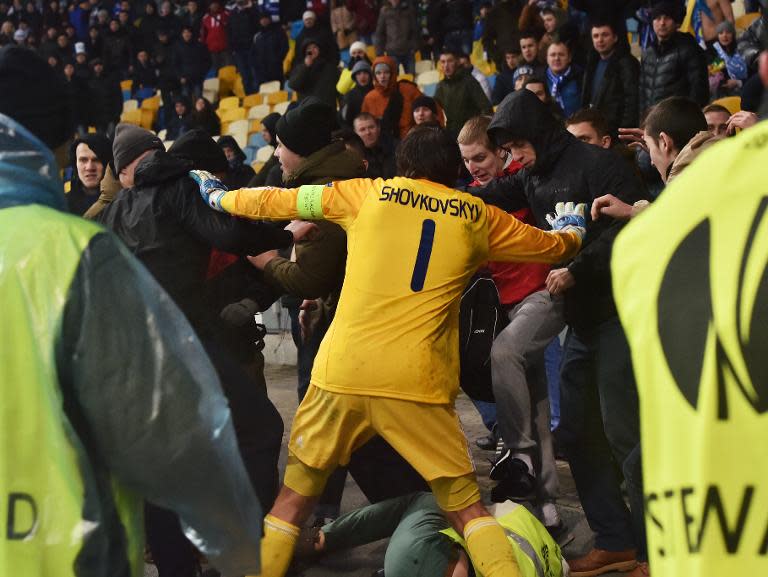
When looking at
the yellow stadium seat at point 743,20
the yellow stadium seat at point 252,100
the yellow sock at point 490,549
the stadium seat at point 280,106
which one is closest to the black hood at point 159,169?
the yellow sock at point 490,549

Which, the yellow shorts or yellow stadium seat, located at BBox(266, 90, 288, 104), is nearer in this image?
the yellow shorts

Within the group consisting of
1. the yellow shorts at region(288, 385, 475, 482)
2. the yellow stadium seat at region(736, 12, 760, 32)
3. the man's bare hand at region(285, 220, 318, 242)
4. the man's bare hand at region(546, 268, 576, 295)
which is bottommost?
the yellow shorts at region(288, 385, 475, 482)

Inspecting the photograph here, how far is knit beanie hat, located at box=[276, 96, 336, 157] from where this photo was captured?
16.6 ft

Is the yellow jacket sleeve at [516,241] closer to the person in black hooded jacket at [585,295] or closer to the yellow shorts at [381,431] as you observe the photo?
the person in black hooded jacket at [585,295]

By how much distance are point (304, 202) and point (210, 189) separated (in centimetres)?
39

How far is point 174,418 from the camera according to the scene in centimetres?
205

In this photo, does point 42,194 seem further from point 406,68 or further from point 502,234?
point 406,68

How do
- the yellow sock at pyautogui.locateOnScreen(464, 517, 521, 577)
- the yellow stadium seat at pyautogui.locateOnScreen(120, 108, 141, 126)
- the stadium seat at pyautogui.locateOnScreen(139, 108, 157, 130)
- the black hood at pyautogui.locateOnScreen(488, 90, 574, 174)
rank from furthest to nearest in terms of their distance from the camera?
the yellow stadium seat at pyautogui.locateOnScreen(120, 108, 141, 126), the stadium seat at pyautogui.locateOnScreen(139, 108, 157, 130), the black hood at pyautogui.locateOnScreen(488, 90, 574, 174), the yellow sock at pyautogui.locateOnScreen(464, 517, 521, 577)

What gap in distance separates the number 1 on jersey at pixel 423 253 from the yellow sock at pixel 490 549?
2.82 feet

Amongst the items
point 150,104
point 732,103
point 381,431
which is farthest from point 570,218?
point 150,104

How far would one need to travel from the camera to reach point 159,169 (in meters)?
4.23

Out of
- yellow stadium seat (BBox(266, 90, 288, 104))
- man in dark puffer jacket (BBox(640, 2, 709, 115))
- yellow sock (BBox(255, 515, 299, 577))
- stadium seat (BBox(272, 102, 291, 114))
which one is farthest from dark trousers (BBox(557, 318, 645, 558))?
yellow stadium seat (BBox(266, 90, 288, 104))

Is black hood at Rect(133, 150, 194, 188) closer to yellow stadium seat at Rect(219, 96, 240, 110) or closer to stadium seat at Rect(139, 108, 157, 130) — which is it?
yellow stadium seat at Rect(219, 96, 240, 110)

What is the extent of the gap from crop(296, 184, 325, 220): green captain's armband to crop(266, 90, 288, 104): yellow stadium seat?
14074 millimetres
